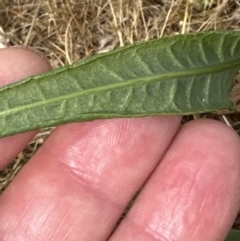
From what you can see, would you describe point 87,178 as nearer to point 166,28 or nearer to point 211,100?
point 211,100

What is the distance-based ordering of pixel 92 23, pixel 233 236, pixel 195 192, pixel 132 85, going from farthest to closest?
pixel 92 23 → pixel 233 236 → pixel 195 192 → pixel 132 85

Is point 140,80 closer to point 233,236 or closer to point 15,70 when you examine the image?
point 15,70

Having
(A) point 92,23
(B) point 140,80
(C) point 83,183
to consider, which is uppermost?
(A) point 92,23

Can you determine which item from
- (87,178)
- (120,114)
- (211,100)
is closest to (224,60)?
(211,100)

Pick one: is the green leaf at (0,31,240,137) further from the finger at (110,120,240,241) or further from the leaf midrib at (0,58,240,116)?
the finger at (110,120,240,241)

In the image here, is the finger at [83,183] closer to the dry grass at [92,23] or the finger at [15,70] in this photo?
the finger at [15,70]

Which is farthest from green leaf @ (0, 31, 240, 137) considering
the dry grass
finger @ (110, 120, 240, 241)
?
the dry grass

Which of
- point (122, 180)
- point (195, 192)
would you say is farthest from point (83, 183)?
point (195, 192)
